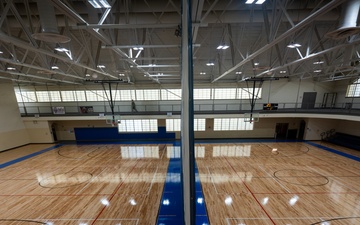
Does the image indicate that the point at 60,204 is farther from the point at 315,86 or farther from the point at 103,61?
the point at 315,86

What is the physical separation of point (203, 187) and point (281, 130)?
46.8 feet

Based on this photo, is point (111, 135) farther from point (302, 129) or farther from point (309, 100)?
point (309, 100)

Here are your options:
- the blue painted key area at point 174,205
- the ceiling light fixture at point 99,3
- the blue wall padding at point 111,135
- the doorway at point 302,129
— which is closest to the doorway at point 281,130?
the doorway at point 302,129

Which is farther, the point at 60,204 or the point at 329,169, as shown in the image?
the point at 329,169

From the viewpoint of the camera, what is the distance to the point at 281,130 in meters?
16.5

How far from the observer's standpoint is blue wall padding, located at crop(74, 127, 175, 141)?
16062mm

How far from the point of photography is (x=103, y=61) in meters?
12.2

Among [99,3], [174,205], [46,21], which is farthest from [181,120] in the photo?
[174,205]

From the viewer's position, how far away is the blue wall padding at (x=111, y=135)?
1606cm

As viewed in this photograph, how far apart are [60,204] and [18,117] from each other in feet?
45.7

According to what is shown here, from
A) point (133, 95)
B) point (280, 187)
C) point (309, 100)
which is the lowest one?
point (280, 187)

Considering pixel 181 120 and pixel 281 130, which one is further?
pixel 281 130

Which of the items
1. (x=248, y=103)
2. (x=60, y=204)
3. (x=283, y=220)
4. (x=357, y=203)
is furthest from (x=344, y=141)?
(x=60, y=204)

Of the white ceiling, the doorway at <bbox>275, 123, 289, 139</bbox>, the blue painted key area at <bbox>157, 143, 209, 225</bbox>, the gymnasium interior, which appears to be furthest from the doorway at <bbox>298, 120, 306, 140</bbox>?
the blue painted key area at <bbox>157, 143, 209, 225</bbox>
